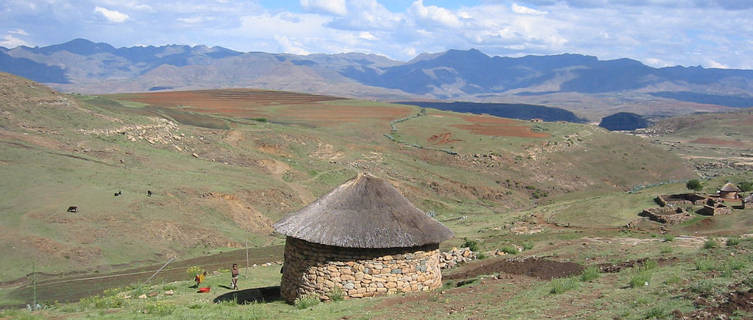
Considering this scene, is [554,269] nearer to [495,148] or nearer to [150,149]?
[150,149]

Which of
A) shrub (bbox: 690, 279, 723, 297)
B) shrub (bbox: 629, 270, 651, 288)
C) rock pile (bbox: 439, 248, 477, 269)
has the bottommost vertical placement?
rock pile (bbox: 439, 248, 477, 269)

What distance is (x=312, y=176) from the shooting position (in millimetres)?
54438

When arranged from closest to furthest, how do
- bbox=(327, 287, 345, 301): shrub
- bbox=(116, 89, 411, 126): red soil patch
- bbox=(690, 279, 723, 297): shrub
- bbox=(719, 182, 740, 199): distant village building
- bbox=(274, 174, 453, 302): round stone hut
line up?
bbox=(690, 279, 723, 297): shrub
bbox=(327, 287, 345, 301): shrub
bbox=(274, 174, 453, 302): round stone hut
bbox=(719, 182, 740, 199): distant village building
bbox=(116, 89, 411, 126): red soil patch

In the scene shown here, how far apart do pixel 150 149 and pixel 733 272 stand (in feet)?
147

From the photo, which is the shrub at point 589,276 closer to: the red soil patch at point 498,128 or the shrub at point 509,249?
the shrub at point 509,249

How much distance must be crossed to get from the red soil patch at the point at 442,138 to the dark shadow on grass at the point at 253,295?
56103 millimetres

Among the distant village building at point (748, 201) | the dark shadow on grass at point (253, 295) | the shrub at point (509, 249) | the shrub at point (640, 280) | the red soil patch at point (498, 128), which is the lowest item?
the dark shadow on grass at point (253, 295)

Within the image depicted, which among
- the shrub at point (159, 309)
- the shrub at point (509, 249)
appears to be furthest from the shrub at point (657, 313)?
the shrub at point (509, 249)

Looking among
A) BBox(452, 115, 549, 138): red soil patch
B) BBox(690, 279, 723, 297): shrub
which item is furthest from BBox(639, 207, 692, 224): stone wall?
BBox(452, 115, 549, 138): red soil patch

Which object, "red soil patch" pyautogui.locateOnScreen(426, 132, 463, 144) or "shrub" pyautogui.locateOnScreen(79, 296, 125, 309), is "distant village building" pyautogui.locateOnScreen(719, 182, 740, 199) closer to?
"red soil patch" pyautogui.locateOnScreen(426, 132, 463, 144)

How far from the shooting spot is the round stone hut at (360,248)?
1675 centimetres

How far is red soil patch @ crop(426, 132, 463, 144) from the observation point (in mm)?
75125

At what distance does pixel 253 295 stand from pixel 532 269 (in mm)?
8748

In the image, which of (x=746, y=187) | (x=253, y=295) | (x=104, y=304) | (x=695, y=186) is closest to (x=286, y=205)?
(x=253, y=295)
